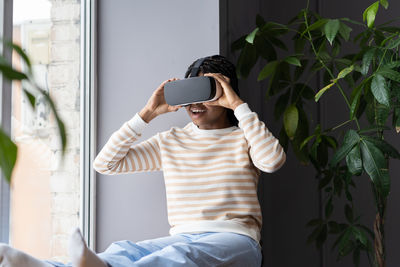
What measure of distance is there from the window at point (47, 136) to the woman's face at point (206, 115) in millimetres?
387

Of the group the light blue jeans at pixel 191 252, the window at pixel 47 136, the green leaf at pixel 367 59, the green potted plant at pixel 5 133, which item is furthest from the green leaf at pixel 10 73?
the green leaf at pixel 367 59

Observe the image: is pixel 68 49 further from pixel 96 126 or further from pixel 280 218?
pixel 280 218

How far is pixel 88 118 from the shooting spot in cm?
179

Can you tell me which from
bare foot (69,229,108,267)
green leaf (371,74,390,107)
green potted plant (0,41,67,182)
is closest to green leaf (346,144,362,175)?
green leaf (371,74,390,107)

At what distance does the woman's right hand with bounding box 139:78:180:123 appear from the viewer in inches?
61.1

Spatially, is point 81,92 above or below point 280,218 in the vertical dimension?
above

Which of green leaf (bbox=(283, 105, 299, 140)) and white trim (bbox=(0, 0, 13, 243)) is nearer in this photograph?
white trim (bbox=(0, 0, 13, 243))

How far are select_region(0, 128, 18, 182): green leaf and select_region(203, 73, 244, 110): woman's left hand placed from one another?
1.20m

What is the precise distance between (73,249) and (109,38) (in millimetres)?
1095

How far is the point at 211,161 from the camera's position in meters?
1.48

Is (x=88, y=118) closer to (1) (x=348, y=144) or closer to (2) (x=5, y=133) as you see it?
(1) (x=348, y=144)

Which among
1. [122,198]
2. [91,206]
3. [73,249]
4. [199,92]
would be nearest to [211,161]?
[199,92]

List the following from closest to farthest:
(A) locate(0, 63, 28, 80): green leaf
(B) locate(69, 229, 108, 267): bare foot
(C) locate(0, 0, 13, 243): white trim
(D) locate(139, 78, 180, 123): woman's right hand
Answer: (A) locate(0, 63, 28, 80): green leaf < (B) locate(69, 229, 108, 267): bare foot < (C) locate(0, 0, 13, 243): white trim < (D) locate(139, 78, 180, 123): woman's right hand

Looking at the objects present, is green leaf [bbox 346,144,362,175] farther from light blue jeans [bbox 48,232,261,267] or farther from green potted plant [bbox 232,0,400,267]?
light blue jeans [bbox 48,232,261,267]
